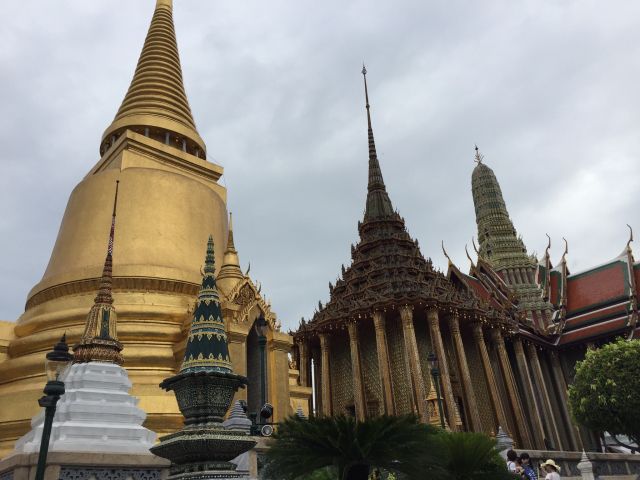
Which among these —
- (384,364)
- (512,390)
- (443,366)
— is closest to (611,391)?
(512,390)

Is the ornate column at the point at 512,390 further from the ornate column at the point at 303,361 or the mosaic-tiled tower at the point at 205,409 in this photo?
the mosaic-tiled tower at the point at 205,409

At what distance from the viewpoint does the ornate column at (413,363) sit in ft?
65.6

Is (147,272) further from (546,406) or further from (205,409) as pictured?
(546,406)

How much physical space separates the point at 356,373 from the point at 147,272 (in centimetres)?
1084

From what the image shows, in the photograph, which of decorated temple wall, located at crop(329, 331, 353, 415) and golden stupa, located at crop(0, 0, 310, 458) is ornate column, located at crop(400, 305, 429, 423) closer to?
decorated temple wall, located at crop(329, 331, 353, 415)

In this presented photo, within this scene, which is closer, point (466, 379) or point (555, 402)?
point (466, 379)

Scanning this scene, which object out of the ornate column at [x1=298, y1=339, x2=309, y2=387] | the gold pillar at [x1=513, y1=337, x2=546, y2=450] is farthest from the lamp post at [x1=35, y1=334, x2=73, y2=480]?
the gold pillar at [x1=513, y1=337, x2=546, y2=450]

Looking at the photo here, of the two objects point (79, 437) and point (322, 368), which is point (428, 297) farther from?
point (79, 437)

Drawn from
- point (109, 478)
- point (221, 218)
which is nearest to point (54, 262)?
point (221, 218)

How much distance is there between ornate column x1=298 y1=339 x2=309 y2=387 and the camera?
25.1m

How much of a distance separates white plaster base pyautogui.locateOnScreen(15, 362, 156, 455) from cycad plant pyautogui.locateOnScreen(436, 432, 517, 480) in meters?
4.46

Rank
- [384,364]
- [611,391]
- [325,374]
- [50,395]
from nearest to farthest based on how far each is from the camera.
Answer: [50,395] → [611,391] → [384,364] → [325,374]

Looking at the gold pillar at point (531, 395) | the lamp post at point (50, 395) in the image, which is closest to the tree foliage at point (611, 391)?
the gold pillar at point (531, 395)

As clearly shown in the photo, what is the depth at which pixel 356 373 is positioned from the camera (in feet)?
74.0
